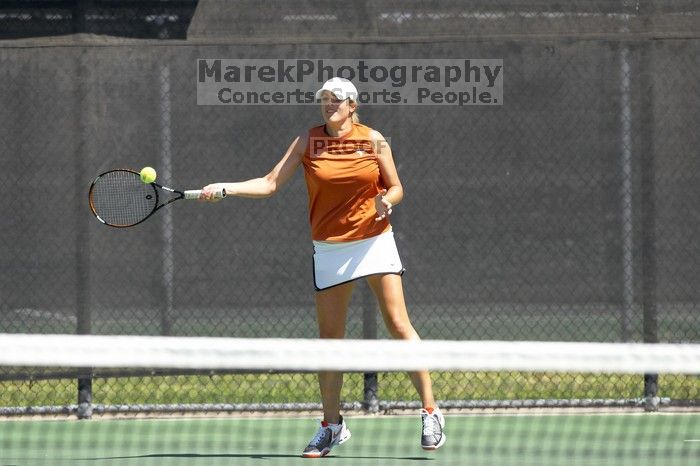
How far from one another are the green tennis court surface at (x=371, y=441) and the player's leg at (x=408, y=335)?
97 millimetres

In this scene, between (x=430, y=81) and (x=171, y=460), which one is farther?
(x=430, y=81)

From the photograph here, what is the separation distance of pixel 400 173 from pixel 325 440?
165cm

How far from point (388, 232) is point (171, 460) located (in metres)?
1.21

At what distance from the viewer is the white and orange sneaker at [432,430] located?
4711mm

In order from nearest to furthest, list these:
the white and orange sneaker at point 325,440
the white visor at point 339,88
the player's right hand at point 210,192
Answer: the player's right hand at point 210,192 → the white visor at point 339,88 → the white and orange sneaker at point 325,440

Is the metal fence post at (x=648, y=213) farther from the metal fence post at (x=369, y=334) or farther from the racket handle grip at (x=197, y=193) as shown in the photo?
the racket handle grip at (x=197, y=193)

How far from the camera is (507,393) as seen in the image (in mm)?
6117

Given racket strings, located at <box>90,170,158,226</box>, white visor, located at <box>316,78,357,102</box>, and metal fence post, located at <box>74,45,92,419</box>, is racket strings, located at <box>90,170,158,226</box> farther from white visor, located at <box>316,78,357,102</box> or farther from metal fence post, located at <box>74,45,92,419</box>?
white visor, located at <box>316,78,357,102</box>

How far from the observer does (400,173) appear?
6.00m

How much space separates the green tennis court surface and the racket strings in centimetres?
97

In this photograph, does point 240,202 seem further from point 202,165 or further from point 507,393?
point 507,393

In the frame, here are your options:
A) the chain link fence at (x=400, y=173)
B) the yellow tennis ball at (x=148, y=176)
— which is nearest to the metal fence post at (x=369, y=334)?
the chain link fence at (x=400, y=173)

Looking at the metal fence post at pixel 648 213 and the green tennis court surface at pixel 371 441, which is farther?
the metal fence post at pixel 648 213

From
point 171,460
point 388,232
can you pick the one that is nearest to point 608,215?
point 388,232
